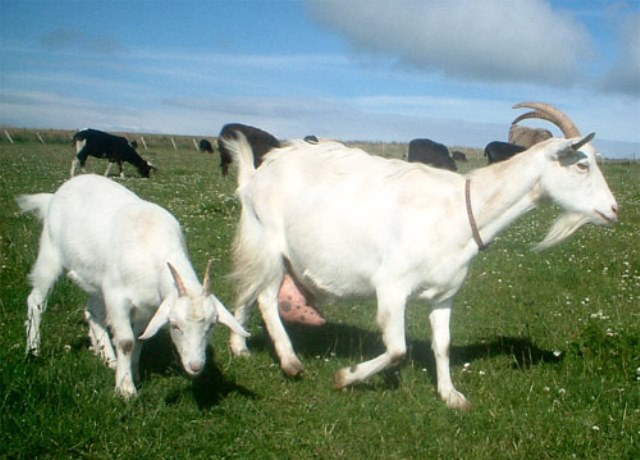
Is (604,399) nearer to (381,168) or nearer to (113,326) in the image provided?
(381,168)

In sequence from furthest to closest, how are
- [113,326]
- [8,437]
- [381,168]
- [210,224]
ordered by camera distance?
[210,224]
[381,168]
[113,326]
[8,437]

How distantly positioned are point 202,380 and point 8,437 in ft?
5.89

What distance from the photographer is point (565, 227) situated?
6.72m

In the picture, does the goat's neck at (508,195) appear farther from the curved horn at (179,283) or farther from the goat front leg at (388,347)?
the curved horn at (179,283)

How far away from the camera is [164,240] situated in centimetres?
635

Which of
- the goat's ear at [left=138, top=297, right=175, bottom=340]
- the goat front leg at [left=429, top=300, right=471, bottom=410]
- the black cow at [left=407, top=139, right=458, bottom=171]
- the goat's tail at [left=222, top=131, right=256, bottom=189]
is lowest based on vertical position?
the black cow at [left=407, top=139, right=458, bottom=171]

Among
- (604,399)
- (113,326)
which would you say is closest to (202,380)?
(113,326)

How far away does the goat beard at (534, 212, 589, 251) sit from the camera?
6531 millimetres

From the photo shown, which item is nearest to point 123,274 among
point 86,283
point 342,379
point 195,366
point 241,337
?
point 86,283

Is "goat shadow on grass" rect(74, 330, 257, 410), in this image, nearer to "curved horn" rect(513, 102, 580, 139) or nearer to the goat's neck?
the goat's neck

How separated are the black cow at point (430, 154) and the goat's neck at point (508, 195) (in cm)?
1959

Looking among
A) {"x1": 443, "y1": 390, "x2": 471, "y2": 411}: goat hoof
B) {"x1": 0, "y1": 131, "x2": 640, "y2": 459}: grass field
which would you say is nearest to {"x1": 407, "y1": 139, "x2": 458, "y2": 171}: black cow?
{"x1": 0, "y1": 131, "x2": 640, "y2": 459}: grass field

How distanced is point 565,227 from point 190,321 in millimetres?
3448

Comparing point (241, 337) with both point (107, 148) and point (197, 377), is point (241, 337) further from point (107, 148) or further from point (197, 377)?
point (107, 148)
